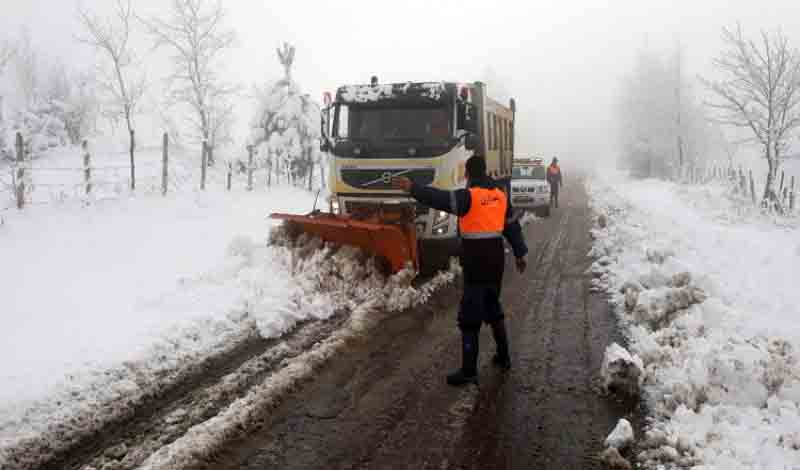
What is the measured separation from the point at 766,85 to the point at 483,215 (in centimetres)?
2419

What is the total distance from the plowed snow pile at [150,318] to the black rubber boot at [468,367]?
178cm

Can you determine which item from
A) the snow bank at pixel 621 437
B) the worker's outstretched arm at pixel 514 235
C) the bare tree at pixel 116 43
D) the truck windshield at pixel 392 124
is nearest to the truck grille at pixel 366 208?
the truck windshield at pixel 392 124

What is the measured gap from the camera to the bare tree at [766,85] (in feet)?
73.3

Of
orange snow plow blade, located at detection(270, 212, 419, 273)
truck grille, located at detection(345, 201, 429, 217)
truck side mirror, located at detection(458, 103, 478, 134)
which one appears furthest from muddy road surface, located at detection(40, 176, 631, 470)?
truck side mirror, located at detection(458, 103, 478, 134)

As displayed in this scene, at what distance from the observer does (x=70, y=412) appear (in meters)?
4.23

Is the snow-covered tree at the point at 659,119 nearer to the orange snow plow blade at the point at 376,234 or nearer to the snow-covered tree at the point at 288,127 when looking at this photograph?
the snow-covered tree at the point at 288,127

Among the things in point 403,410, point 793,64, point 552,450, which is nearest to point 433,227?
point 403,410

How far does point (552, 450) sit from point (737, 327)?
3071mm

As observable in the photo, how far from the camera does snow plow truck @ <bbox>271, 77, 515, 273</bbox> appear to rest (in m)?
8.38

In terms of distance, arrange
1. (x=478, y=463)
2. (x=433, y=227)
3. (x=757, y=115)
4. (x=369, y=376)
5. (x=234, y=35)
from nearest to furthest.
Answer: (x=478, y=463) → (x=369, y=376) → (x=433, y=227) → (x=757, y=115) → (x=234, y=35)

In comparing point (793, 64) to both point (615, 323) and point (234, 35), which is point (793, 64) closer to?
point (615, 323)

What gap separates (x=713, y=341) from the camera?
5195mm

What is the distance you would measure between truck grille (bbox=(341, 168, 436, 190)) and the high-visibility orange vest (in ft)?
11.8

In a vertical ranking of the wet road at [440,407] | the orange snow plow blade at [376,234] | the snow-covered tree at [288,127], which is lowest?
the wet road at [440,407]
